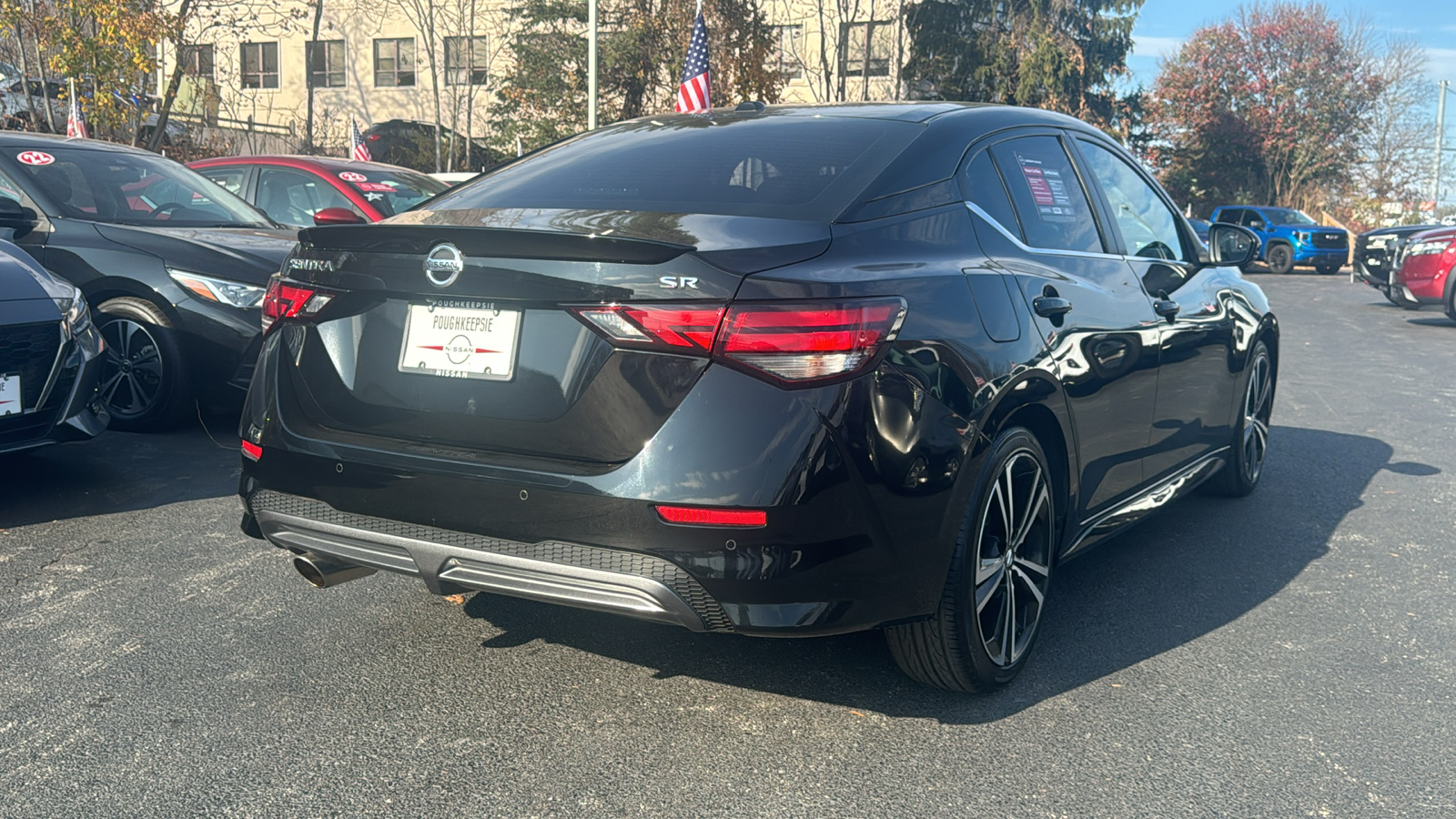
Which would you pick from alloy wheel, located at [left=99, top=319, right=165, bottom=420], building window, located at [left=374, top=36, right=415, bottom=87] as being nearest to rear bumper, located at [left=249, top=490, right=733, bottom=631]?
alloy wheel, located at [left=99, top=319, right=165, bottom=420]

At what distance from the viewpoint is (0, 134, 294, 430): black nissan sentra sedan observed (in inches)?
265

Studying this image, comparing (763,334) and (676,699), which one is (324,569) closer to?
(676,699)

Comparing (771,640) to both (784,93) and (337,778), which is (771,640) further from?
(784,93)

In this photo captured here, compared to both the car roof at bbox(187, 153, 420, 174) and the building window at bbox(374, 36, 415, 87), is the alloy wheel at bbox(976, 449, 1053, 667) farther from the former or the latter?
the building window at bbox(374, 36, 415, 87)

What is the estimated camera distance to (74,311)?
18.0ft

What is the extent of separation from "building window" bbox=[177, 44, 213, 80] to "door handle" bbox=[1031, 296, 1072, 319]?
18052 mm

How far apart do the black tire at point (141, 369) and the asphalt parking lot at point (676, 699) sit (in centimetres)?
166

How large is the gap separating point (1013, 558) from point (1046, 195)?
4.07 ft

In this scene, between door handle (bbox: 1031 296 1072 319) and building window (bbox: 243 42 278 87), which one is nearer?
door handle (bbox: 1031 296 1072 319)

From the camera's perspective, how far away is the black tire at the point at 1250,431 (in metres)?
5.71

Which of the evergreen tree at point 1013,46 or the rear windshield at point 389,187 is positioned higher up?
the evergreen tree at point 1013,46

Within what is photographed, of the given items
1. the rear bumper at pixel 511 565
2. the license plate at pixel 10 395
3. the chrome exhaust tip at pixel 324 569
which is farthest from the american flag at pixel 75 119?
the rear bumper at pixel 511 565

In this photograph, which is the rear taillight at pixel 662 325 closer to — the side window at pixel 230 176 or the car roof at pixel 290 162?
the car roof at pixel 290 162

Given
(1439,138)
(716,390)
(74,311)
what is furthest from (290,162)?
(1439,138)
